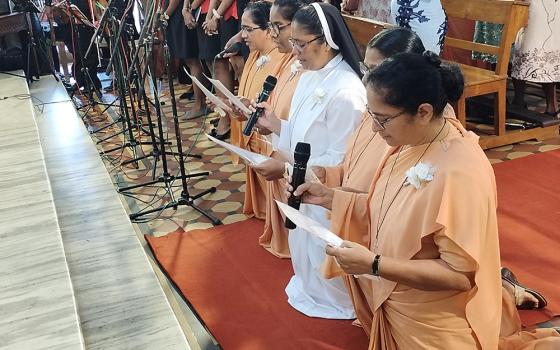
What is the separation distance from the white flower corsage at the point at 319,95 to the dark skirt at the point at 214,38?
267 cm

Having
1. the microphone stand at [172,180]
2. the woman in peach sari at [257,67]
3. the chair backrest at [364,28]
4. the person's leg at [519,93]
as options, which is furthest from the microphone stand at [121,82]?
the person's leg at [519,93]

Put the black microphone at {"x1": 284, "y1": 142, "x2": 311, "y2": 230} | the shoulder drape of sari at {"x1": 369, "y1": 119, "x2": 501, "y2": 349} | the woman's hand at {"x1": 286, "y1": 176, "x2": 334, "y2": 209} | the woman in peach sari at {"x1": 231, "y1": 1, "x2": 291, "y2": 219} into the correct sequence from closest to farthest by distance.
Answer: the shoulder drape of sari at {"x1": 369, "y1": 119, "x2": 501, "y2": 349} < the black microphone at {"x1": 284, "y1": 142, "x2": 311, "y2": 230} < the woman's hand at {"x1": 286, "y1": 176, "x2": 334, "y2": 209} < the woman in peach sari at {"x1": 231, "y1": 1, "x2": 291, "y2": 219}

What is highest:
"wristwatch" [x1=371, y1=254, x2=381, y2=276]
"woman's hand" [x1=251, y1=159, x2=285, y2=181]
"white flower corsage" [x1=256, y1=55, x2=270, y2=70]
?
"white flower corsage" [x1=256, y1=55, x2=270, y2=70]

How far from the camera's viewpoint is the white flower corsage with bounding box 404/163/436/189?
65.6 inches

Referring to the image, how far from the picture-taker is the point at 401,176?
1.81 m

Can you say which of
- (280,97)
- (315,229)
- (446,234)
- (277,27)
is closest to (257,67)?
(280,97)

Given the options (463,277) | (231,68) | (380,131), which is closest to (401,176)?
(380,131)

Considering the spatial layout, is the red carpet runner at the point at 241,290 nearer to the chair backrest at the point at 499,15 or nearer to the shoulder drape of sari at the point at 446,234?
the shoulder drape of sari at the point at 446,234

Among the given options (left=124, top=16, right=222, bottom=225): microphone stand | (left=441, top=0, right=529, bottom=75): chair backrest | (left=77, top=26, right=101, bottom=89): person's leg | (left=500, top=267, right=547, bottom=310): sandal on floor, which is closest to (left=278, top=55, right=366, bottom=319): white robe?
(left=500, top=267, right=547, bottom=310): sandal on floor

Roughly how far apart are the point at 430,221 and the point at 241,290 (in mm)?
1406

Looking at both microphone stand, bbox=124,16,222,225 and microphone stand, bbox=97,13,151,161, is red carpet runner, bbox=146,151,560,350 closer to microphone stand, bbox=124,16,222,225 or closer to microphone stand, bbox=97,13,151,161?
microphone stand, bbox=124,16,222,225

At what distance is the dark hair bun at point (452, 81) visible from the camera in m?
1.63

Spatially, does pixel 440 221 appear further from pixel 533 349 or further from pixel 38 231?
pixel 38 231

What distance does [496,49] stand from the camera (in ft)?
14.0
